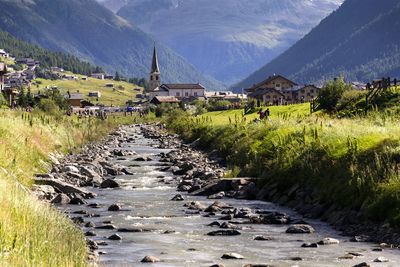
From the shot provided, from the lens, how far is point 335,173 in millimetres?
35719

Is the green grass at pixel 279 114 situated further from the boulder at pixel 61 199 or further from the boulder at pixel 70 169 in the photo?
the boulder at pixel 61 199

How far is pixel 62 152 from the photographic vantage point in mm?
68375

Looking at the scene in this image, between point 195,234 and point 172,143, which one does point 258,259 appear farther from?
point 172,143

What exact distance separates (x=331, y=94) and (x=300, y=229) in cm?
6632

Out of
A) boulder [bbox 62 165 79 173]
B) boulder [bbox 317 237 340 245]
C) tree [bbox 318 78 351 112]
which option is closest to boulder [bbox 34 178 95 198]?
boulder [bbox 62 165 79 173]

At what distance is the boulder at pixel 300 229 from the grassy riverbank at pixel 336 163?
2.33 m

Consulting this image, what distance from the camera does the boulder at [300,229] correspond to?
29516 millimetres

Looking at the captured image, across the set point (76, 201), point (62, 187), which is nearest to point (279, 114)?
point (62, 187)

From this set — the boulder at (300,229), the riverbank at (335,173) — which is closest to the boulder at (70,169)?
the riverbank at (335,173)

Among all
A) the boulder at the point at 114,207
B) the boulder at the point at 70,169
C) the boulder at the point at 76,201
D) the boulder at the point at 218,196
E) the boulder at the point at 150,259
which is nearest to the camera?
the boulder at the point at 150,259

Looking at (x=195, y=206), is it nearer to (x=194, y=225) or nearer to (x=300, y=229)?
(x=194, y=225)

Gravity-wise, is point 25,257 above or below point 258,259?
above

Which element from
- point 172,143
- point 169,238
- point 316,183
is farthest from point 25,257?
point 172,143

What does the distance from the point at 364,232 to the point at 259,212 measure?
7.27m
